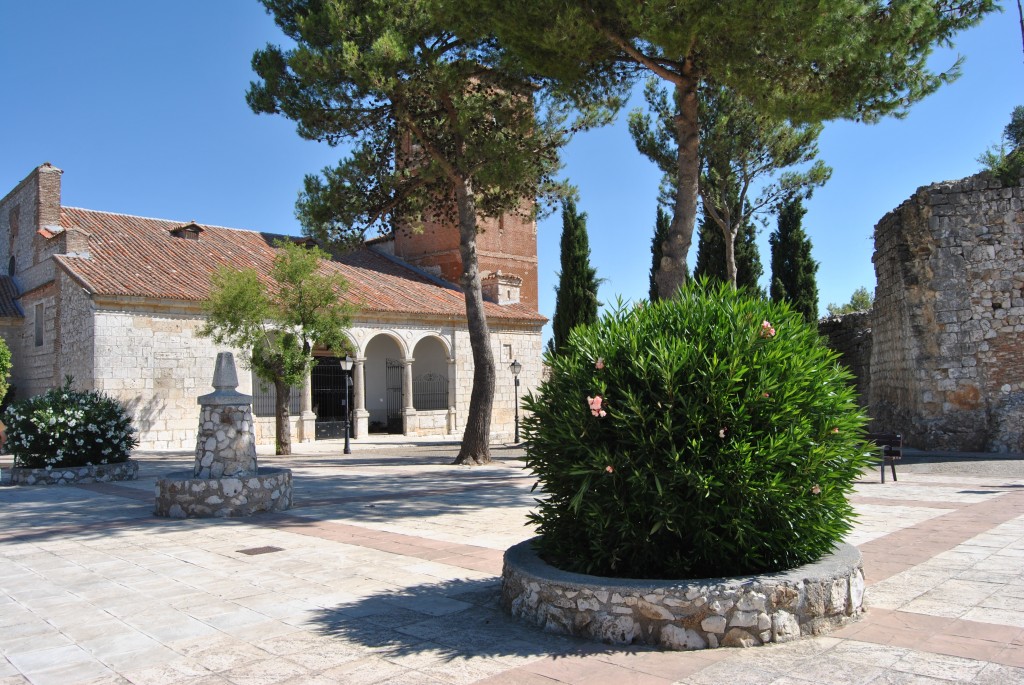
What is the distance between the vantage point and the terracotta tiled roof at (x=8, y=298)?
975 inches

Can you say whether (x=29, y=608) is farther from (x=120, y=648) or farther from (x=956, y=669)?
(x=956, y=669)

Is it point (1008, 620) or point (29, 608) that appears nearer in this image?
point (1008, 620)

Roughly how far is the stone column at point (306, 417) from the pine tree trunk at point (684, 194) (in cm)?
1602

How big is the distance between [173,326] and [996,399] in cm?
1970

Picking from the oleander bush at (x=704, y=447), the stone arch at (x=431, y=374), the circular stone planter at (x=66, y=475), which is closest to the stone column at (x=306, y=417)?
the stone arch at (x=431, y=374)

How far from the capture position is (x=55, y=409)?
502 inches

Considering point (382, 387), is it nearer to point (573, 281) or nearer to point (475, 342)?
point (573, 281)

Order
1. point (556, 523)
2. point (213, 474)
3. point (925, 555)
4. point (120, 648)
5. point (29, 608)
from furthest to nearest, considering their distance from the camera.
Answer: point (213, 474) < point (925, 555) < point (29, 608) < point (556, 523) < point (120, 648)

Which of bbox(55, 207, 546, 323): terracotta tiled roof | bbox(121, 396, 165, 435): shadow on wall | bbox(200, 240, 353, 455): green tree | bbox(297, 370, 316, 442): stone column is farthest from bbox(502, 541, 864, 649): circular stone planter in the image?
bbox(297, 370, 316, 442): stone column

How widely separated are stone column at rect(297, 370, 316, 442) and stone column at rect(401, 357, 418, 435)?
356cm

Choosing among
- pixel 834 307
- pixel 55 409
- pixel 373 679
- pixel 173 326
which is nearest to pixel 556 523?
pixel 373 679

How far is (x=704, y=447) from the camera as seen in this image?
421 centimetres

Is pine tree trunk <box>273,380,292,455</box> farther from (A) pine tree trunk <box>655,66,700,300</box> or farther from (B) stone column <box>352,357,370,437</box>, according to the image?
(A) pine tree trunk <box>655,66,700,300</box>

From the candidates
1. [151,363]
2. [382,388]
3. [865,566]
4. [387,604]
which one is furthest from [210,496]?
[382,388]
